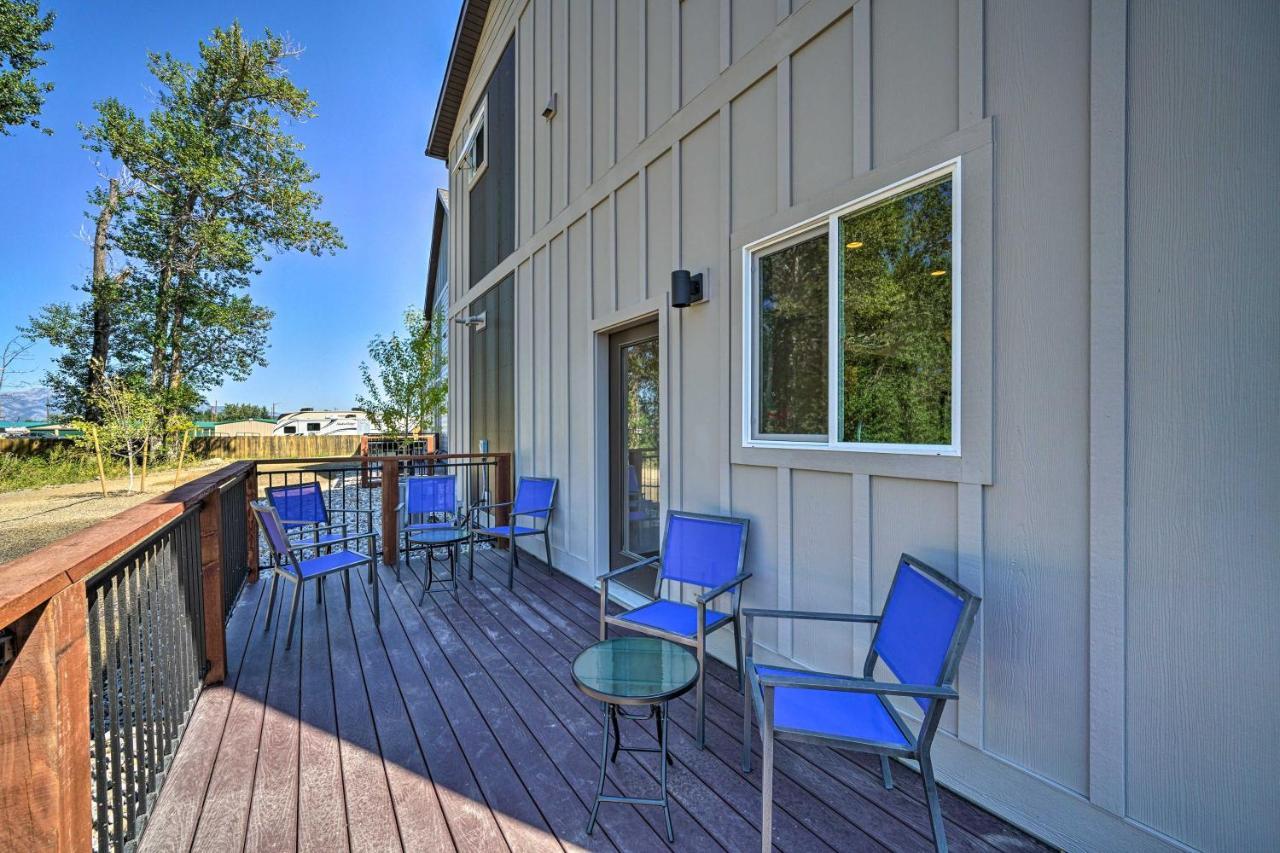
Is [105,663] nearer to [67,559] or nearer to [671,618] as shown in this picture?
[67,559]

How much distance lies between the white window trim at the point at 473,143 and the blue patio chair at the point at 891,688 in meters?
7.36

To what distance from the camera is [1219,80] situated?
1.43m

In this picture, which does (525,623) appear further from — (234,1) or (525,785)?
(234,1)

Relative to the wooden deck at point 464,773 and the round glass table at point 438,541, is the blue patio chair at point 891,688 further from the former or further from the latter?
the round glass table at point 438,541

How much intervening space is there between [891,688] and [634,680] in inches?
33.1

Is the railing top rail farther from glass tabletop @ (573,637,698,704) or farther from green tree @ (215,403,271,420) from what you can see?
green tree @ (215,403,271,420)

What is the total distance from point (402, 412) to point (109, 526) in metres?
10.5

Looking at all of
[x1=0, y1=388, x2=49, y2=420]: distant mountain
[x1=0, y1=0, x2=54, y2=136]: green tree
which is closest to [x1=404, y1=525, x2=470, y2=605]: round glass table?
[x1=0, y1=388, x2=49, y2=420]: distant mountain

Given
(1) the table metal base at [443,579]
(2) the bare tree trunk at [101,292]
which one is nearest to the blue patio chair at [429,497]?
(1) the table metal base at [443,579]

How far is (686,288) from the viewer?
3244 millimetres

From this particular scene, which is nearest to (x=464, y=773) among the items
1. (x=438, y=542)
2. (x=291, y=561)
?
(x=291, y=561)

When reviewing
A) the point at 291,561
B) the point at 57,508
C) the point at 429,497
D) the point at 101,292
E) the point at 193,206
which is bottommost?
the point at 57,508

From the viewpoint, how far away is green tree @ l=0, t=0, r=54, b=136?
12047 millimetres

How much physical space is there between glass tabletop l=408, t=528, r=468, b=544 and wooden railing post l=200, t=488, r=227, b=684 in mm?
1387
